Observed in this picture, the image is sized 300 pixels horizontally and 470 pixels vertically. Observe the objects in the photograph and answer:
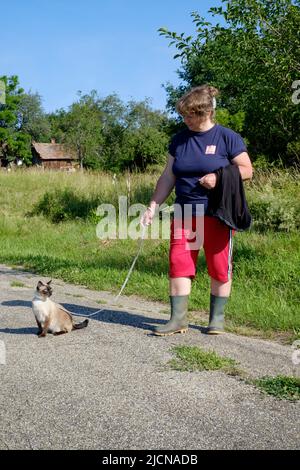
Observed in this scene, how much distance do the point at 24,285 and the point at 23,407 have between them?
511 centimetres

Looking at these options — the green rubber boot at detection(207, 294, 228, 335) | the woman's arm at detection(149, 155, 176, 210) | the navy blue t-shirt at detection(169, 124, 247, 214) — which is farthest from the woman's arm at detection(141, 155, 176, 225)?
the green rubber boot at detection(207, 294, 228, 335)

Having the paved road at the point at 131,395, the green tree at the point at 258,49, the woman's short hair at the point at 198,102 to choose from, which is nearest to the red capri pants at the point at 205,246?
the paved road at the point at 131,395

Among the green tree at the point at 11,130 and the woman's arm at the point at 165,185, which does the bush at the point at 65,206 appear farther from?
the green tree at the point at 11,130

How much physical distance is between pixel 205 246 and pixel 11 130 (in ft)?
235

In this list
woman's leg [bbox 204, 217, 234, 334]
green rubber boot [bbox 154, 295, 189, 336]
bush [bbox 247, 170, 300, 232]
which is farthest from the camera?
bush [bbox 247, 170, 300, 232]

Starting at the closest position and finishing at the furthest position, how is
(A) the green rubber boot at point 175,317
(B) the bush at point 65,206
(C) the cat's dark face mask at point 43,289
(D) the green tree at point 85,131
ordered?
(A) the green rubber boot at point 175,317 < (C) the cat's dark face mask at point 43,289 < (B) the bush at point 65,206 < (D) the green tree at point 85,131

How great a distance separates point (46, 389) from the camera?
12.9 feet

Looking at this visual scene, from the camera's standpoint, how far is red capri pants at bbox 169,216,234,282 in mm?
5227

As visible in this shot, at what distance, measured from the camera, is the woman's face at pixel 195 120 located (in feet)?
16.9

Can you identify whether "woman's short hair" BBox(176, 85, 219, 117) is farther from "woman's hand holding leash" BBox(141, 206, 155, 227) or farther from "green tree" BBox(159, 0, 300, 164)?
"green tree" BBox(159, 0, 300, 164)

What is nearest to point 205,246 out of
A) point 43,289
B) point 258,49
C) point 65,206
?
point 43,289

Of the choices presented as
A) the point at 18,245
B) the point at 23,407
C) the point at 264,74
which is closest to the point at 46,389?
the point at 23,407

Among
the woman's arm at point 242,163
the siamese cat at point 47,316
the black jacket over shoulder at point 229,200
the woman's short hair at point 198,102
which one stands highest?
the woman's short hair at point 198,102
